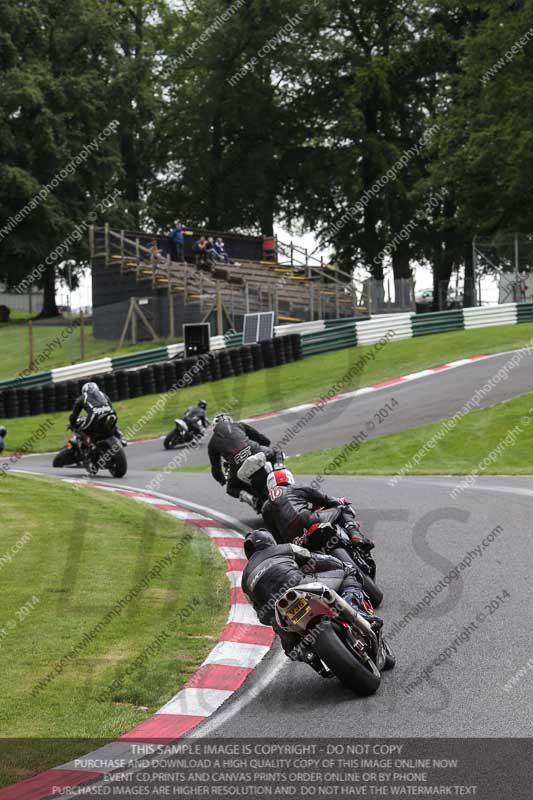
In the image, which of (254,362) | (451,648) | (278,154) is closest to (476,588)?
(451,648)

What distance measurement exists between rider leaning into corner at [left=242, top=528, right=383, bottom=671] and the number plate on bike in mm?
182

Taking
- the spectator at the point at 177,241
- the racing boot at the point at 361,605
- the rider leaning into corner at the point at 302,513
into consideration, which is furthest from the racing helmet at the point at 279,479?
the spectator at the point at 177,241

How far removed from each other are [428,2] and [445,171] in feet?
26.7

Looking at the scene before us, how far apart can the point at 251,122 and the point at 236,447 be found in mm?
42072

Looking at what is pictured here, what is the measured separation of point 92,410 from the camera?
54.5 ft

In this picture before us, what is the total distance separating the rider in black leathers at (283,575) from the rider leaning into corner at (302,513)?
3.64 ft

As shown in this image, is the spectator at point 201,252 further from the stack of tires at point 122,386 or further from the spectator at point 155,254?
the stack of tires at point 122,386

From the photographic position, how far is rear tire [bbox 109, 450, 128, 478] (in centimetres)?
1669

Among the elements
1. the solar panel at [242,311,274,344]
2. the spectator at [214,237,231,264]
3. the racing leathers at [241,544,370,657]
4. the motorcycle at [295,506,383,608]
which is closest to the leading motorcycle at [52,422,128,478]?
the motorcycle at [295,506,383,608]

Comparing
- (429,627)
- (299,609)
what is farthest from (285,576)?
(429,627)

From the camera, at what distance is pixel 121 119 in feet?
167

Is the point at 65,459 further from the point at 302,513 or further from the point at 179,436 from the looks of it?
the point at 302,513

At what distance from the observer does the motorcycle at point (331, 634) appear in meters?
5.71

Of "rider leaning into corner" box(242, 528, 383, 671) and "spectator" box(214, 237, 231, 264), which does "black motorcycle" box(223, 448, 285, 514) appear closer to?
"rider leaning into corner" box(242, 528, 383, 671)
